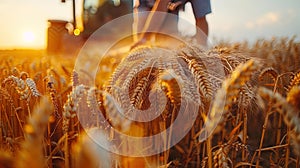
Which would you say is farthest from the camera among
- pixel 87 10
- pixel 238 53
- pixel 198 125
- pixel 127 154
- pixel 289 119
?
pixel 87 10

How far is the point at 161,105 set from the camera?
1.06 meters

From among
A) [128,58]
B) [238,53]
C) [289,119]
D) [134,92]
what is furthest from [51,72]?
[289,119]

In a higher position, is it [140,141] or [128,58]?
[128,58]

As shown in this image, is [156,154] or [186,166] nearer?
[156,154]

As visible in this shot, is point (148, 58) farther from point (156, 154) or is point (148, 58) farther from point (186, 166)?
point (186, 166)

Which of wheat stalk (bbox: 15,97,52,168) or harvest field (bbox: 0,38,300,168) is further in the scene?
harvest field (bbox: 0,38,300,168)

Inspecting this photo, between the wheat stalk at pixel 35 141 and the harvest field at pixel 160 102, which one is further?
the harvest field at pixel 160 102

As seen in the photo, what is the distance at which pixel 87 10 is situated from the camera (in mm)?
7230

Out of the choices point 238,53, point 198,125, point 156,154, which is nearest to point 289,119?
point 156,154

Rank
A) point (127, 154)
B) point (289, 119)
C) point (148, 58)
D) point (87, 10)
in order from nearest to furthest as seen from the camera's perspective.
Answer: point (289, 119) → point (127, 154) → point (148, 58) → point (87, 10)

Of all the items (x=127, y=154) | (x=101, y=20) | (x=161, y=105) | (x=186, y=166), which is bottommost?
(x=186, y=166)

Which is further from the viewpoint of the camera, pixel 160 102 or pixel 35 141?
pixel 160 102

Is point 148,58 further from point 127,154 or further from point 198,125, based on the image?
point 198,125

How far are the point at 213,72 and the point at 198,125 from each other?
476mm
